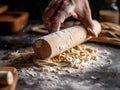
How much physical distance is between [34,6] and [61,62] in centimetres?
98

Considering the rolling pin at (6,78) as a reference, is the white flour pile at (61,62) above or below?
below

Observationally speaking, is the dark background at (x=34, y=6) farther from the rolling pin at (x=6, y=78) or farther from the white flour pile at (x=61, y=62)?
the rolling pin at (x=6, y=78)

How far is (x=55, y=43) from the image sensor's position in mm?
1417

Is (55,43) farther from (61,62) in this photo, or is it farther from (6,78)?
(6,78)

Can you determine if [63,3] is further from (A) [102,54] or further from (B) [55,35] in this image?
(A) [102,54]

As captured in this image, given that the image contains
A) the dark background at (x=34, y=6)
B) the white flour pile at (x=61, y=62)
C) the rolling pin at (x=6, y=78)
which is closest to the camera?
the rolling pin at (x=6, y=78)

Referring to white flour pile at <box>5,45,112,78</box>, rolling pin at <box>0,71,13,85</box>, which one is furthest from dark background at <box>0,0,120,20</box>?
rolling pin at <box>0,71,13,85</box>

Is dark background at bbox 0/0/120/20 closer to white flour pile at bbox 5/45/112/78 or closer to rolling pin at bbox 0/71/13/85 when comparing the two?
white flour pile at bbox 5/45/112/78

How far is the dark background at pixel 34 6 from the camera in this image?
2.29 meters

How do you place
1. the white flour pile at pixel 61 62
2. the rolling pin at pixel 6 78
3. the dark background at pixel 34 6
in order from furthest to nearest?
1. the dark background at pixel 34 6
2. the white flour pile at pixel 61 62
3. the rolling pin at pixel 6 78

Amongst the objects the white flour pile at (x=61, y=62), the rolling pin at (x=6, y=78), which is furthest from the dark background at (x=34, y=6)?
the rolling pin at (x=6, y=78)

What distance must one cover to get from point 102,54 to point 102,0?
31.3 inches

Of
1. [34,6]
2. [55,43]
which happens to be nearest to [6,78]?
[55,43]

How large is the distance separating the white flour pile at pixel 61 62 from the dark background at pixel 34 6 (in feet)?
2.43
